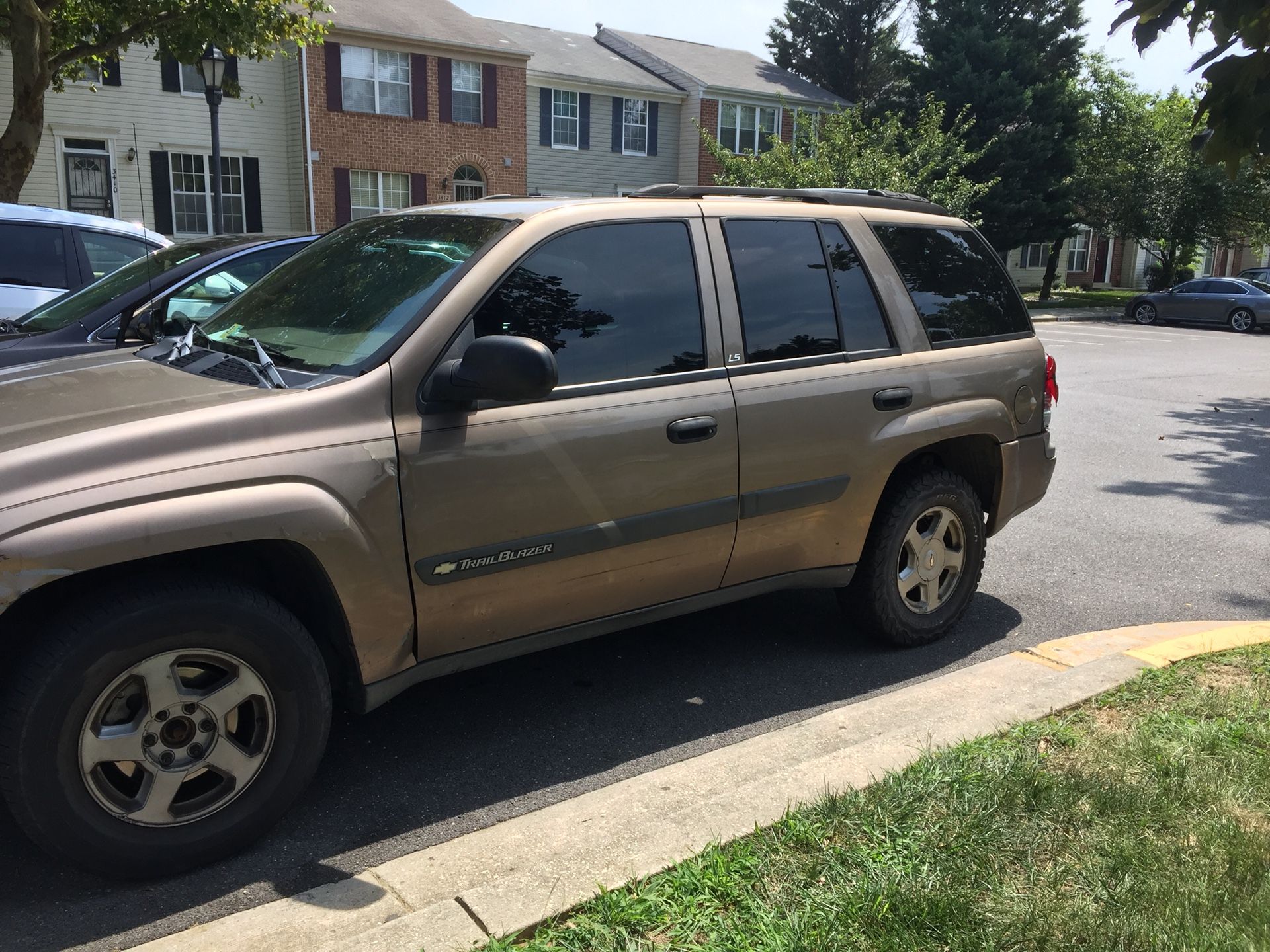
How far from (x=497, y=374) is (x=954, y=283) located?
252 cm

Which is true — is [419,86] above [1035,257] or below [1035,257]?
above

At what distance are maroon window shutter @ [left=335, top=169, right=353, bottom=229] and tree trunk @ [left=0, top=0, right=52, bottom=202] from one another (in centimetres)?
1121

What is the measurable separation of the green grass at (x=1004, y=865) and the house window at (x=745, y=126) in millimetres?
31646

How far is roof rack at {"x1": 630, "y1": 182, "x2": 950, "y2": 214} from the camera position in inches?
163

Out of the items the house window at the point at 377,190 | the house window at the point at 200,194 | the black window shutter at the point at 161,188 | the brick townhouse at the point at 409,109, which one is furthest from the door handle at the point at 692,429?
the house window at the point at 377,190

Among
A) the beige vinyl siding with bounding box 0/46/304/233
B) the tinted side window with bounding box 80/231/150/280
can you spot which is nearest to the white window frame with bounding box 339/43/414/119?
the beige vinyl siding with bounding box 0/46/304/233

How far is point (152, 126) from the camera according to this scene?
928 inches

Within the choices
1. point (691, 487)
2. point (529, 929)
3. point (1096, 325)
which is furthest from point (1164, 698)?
point (1096, 325)

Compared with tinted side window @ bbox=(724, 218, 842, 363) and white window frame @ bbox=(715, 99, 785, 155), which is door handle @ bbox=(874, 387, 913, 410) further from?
white window frame @ bbox=(715, 99, 785, 155)

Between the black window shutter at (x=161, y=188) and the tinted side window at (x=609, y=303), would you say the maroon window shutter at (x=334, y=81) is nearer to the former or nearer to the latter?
the black window shutter at (x=161, y=188)

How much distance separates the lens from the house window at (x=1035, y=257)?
41750mm

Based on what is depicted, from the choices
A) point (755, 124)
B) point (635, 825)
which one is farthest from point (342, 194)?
point (635, 825)

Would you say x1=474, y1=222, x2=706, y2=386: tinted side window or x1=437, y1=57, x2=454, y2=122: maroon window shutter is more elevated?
x1=437, y1=57, x2=454, y2=122: maroon window shutter

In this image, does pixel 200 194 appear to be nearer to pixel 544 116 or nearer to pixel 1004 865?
pixel 544 116
